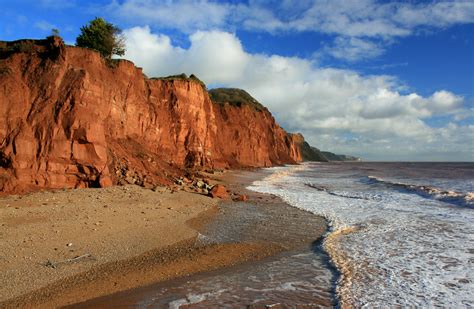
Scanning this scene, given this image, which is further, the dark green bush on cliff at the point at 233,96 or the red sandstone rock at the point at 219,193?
the dark green bush on cliff at the point at 233,96

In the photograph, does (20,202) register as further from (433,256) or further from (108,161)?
(433,256)

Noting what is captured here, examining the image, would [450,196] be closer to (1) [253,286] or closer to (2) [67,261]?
(1) [253,286]

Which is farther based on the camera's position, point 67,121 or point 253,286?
point 67,121

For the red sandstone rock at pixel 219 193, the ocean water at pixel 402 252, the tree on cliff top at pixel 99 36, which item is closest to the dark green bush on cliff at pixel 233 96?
the tree on cliff top at pixel 99 36

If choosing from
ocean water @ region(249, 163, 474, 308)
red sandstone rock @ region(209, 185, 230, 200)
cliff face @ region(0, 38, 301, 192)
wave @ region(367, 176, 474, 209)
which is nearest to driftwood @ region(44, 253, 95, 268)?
ocean water @ region(249, 163, 474, 308)

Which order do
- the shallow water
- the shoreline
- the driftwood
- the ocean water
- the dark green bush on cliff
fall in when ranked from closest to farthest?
1. the shallow water
2. the shoreline
3. the ocean water
4. the driftwood
5. the dark green bush on cliff

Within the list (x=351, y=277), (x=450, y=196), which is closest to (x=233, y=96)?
(x=450, y=196)

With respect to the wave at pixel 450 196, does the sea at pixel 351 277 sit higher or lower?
lower

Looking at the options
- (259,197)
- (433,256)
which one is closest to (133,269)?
Answer: (433,256)

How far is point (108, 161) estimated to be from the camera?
65.0ft

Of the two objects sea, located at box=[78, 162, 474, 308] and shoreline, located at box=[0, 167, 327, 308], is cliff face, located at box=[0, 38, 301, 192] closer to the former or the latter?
shoreline, located at box=[0, 167, 327, 308]

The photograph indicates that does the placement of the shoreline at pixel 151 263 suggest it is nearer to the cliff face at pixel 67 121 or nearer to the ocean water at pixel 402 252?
the ocean water at pixel 402 252

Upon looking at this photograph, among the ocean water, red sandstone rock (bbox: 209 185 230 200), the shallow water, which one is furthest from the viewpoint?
red sandstone rock (bbox: 209 185 230 200)

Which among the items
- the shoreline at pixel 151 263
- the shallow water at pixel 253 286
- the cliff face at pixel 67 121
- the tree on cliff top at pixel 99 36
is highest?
the tree on cliff top at pixel 99 36
